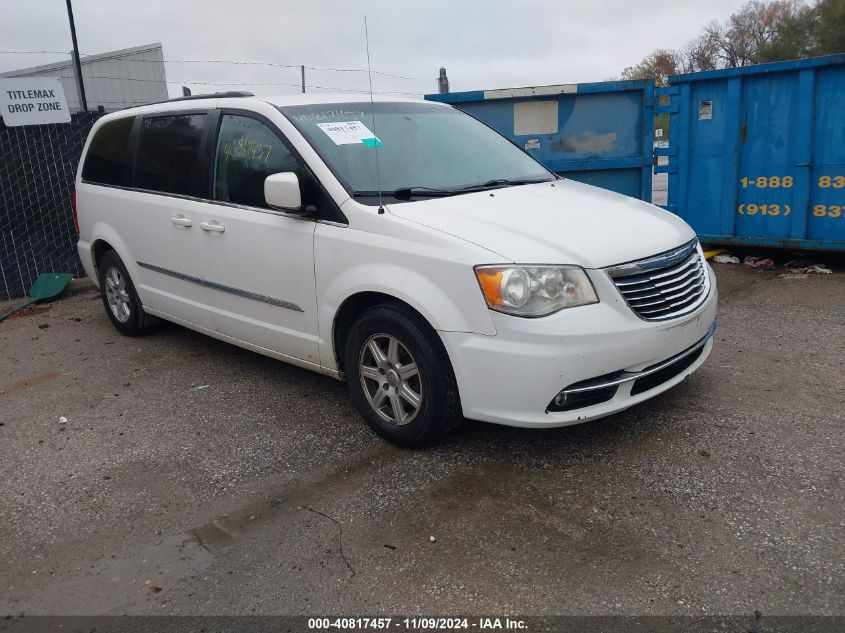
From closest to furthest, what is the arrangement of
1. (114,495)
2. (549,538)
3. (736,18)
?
(549,538), (114,495), (736,18)

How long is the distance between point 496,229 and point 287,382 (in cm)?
211

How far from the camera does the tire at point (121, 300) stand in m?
5.74

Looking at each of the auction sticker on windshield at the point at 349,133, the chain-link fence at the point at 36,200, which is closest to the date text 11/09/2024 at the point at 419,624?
the auction sticker on windshield at the point at 349,133

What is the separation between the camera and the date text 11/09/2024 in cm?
244

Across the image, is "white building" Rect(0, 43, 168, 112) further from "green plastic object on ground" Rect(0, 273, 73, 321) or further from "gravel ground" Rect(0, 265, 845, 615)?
"gravel ground" Rect(0, 265, 845, 615)

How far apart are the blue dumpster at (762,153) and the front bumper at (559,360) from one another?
15.1 ft

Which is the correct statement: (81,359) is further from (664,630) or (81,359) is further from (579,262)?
(664,630)

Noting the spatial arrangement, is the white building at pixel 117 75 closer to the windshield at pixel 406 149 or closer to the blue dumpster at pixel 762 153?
the blue dumpster at pixel 762 153

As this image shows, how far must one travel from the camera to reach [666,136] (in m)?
8.34

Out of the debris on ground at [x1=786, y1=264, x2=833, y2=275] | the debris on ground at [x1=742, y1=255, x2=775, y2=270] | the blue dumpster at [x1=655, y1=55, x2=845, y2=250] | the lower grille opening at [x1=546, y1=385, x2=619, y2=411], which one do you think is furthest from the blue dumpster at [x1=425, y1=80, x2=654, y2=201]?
the lower grille opening at [x1=546, y1=385, x2=619, y2=411]

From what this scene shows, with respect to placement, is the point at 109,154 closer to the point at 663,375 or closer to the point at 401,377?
the point at 401,377

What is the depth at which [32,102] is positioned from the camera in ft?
25.8

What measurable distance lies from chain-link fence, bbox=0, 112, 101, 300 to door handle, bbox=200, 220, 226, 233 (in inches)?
178

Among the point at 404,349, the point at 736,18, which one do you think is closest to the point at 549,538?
the point at 404,349
